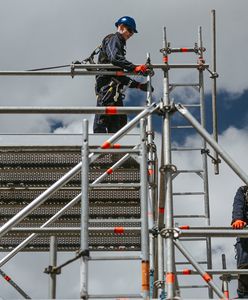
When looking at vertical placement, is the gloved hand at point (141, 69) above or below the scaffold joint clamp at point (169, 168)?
above

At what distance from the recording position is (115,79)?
10234 millimetres

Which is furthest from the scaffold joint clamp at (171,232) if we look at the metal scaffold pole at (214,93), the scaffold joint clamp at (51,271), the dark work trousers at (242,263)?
the metal scaffold pole at (214,93)

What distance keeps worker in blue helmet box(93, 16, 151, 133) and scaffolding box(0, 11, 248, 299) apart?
10.3 inches

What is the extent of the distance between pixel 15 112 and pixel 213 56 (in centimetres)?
490

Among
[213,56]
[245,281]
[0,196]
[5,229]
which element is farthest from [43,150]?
[213,56]


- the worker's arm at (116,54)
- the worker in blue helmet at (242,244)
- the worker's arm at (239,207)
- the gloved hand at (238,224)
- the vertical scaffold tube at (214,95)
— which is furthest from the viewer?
the vertical scaffold tube at (214,95)

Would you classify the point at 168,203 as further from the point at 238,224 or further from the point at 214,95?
the point at 214,95

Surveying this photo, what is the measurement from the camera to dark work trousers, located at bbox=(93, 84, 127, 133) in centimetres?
1004

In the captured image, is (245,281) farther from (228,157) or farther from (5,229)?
(5,229)

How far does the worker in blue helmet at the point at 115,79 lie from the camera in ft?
32.4

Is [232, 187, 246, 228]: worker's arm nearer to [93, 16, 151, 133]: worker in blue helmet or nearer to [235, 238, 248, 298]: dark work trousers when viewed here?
[235, 238, 248, 298]: dark work trousers

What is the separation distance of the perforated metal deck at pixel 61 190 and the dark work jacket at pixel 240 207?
1262mm

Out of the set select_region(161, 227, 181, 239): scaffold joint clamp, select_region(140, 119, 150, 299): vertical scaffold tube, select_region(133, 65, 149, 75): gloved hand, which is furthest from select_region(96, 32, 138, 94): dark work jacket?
select_region(161, 227, 181, 239): scaffold joint clamp

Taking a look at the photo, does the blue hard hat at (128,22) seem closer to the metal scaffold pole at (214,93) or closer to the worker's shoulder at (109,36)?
the worker's shoulder at (109,36)
